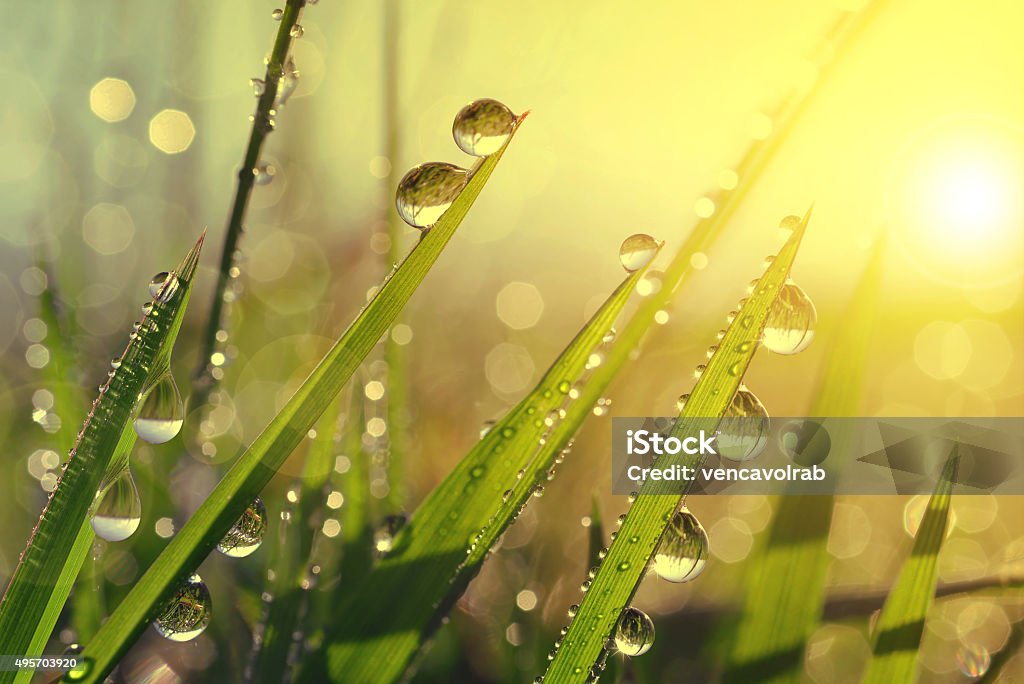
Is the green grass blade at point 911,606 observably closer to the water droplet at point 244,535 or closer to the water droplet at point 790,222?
the water droplet at point 790,222

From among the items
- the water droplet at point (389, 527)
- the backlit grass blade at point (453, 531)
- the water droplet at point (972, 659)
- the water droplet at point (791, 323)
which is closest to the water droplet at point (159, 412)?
the backlit grass blade at point (453, 531)

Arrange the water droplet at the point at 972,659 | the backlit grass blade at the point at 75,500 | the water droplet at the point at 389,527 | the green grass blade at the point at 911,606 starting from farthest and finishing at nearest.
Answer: the water droplet at the point at 972,659
the water droplet at the point at 389,527
the green grass blade at the point at 911,606
the backlit grass blade at the point at 75,500

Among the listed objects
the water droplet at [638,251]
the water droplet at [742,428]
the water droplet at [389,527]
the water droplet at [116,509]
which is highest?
the water droplet at [638,251]

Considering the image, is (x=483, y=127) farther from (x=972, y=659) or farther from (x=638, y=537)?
(x=972, y=659)

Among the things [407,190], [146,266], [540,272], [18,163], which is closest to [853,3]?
[407,190]

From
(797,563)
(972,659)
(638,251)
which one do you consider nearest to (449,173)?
(638,251)

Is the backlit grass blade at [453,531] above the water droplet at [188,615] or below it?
above

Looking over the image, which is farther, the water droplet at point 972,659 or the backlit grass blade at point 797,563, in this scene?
the water droplet at point 972,659

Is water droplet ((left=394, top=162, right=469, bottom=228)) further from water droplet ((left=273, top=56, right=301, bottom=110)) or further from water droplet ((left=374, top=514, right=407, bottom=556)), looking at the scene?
water droplet ((left=374, top=514, right=407, bottom=556))
